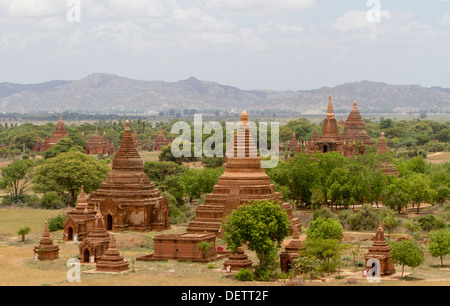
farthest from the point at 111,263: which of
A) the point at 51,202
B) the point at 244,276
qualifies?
the point at 51,202

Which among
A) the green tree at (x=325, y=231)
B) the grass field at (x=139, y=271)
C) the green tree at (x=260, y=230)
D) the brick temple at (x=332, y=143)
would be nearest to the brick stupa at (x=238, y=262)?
the green tree at (x=260, y=230)

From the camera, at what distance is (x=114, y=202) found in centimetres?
5222

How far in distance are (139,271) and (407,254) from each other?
1134cm

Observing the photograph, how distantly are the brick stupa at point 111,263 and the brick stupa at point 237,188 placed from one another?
9.58 metres

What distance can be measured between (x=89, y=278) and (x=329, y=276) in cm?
986

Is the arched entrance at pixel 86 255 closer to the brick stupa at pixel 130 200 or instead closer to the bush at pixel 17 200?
the brick stupa at pixel 130 200

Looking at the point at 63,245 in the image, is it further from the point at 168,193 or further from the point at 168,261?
the point at 168,193

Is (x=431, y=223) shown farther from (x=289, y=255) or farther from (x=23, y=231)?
(x=23, y=231)

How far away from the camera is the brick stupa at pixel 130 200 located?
5231 centimetres

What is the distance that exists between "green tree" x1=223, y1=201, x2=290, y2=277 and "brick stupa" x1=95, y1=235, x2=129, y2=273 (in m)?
4.66

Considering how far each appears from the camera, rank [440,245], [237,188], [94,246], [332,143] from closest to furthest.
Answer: [440,245], [94,246], [237,188], [332,143]

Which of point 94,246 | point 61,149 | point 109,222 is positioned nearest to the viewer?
point 94,246

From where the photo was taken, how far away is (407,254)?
124 ft
